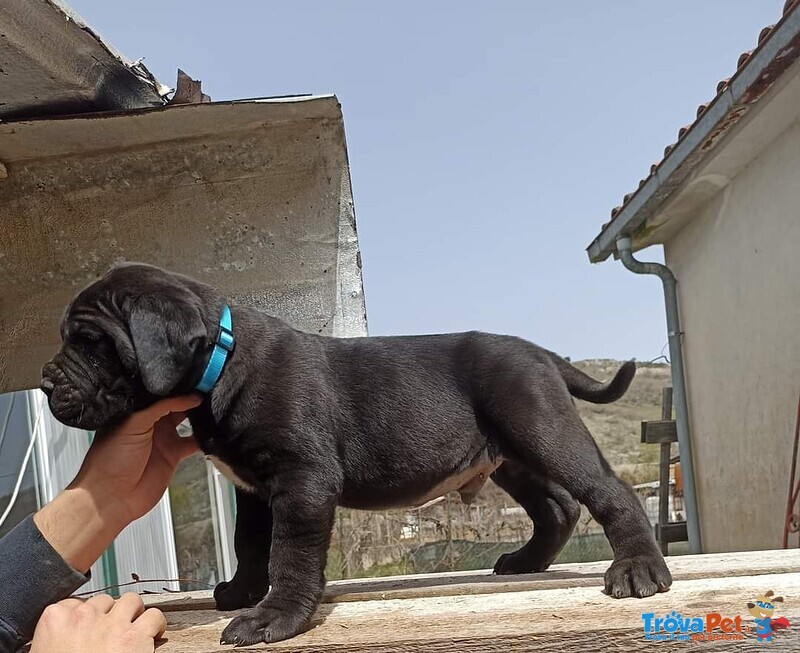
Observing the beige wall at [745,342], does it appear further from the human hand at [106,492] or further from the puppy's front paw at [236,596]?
the human hand at [106,492]

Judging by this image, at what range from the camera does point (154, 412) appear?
2.15m

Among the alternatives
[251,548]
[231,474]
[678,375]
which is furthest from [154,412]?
[678,375]

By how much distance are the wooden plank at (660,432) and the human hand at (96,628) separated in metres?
7.60

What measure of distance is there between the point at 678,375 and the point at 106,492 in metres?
6.92

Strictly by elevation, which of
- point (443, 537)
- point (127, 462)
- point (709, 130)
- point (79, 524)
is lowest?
point (443, 537)

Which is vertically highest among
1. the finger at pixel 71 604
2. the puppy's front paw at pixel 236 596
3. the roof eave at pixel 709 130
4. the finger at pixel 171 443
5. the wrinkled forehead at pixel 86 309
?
the roof eave at pixel 709 130

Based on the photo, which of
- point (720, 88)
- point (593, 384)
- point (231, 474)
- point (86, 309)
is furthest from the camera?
point (720, 88)

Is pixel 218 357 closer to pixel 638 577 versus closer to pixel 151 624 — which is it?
pixel 151 624

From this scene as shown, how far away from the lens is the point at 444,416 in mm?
2467

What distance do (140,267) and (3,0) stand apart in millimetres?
741

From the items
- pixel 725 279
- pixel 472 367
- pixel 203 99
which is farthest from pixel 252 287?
pixel 725 279

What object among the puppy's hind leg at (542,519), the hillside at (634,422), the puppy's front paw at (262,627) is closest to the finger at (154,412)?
the puppy's front paw at (262,627)

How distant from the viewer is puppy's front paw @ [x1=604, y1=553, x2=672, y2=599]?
6.37ft

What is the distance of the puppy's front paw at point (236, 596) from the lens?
2363 mm
